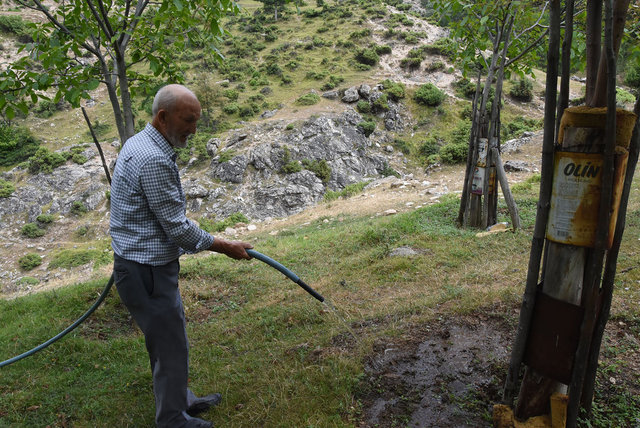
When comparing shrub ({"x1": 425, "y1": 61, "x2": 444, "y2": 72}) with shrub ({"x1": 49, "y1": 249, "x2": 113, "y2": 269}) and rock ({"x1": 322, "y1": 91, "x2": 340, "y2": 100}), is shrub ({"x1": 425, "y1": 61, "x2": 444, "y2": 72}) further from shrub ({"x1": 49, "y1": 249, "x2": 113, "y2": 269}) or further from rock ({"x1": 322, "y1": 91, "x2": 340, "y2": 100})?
shrub ({"x1": 49, "y1": 249, "x2": 113, "y2": 269})

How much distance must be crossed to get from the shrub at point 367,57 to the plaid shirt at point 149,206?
32.2 m

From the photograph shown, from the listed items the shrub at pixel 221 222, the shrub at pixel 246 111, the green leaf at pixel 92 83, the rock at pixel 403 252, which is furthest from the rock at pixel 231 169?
the green leaf at pixel 92 83

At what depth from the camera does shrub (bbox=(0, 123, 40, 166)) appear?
78.6 ft

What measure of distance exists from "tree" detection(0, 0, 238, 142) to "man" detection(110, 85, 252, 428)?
1356 millimetres

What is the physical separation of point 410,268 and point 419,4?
204ft

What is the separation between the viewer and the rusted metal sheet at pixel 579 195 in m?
1.72

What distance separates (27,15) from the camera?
40.6 meters

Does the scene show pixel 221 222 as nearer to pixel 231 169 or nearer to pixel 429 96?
pixel 231 169

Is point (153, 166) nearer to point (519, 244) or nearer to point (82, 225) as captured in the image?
point (519, 244)

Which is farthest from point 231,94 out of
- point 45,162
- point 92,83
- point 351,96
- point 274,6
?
point 92,83

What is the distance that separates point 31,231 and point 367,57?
26072 millimetres

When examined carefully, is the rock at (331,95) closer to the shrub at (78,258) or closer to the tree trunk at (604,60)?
the shrub at (78,258)

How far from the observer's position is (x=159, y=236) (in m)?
2.40

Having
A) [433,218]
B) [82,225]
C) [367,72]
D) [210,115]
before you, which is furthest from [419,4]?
[433,218]
